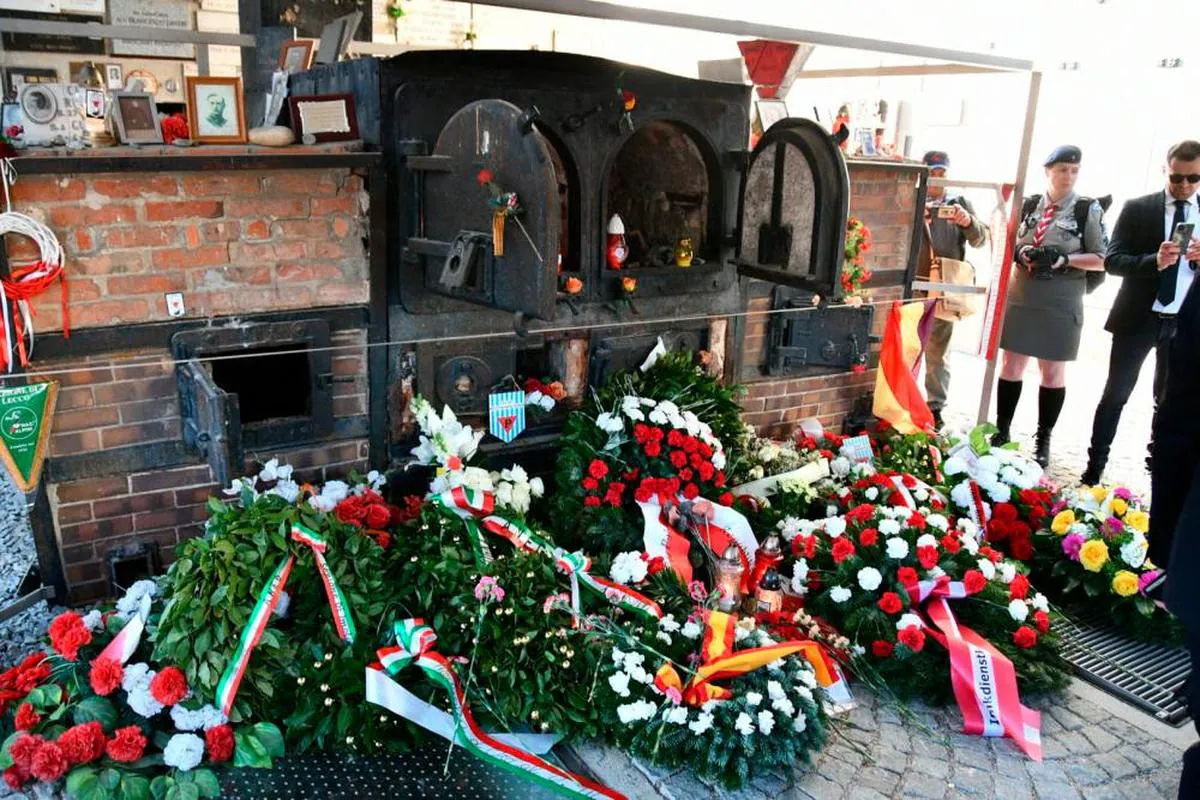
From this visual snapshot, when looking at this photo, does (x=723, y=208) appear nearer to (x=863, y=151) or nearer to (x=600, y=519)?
(x=863, y=151)

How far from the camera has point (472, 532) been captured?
3.29 m

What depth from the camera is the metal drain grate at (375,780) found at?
103 inches

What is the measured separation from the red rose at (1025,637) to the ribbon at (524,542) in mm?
1289

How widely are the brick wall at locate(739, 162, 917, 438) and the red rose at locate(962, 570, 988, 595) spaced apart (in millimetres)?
1785

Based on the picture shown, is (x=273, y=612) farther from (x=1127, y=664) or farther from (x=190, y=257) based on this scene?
(x=1127, y=664)

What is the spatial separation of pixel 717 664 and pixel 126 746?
5.58 feet

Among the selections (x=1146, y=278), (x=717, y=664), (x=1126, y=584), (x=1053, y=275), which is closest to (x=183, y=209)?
(x=717, y=664)

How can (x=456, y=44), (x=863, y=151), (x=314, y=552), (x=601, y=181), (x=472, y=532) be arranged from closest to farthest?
1. (x=314, y=552)
2. (x=472, y=532)
3. (x=601, y=181)
4. (x=863, y=151)
5. (x=456, y=44)

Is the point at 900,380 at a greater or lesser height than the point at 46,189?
lesser

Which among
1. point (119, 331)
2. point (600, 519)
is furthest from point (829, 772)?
point (119, 331)

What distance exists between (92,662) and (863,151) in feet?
14.1

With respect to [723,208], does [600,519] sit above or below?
below

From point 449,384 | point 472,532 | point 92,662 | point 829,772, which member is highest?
point 449,384

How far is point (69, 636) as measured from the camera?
2.78 metres
